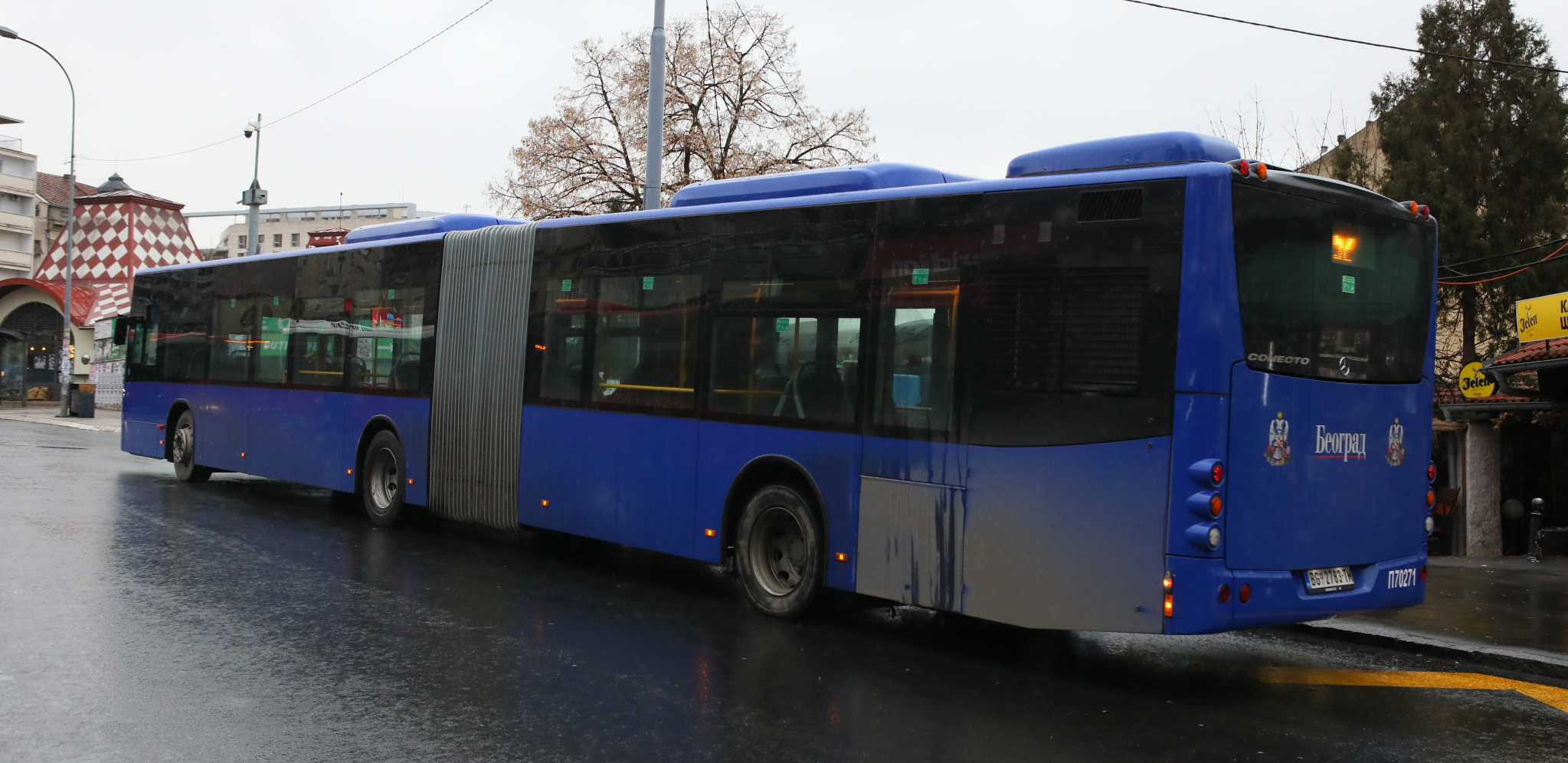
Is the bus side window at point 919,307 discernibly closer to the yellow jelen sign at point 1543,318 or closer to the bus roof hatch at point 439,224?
the bus roof hatch at point 439,224

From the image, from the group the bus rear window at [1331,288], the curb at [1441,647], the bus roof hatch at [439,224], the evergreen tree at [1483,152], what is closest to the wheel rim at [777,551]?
the bus rear window at [1331,288]

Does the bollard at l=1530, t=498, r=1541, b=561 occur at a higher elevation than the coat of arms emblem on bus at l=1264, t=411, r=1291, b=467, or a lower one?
lower

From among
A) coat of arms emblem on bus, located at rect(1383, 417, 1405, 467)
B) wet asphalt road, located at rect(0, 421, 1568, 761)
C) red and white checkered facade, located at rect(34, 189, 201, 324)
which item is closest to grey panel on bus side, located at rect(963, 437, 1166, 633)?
wet asphalt road, located at rect(0, 421, 1568, 761)

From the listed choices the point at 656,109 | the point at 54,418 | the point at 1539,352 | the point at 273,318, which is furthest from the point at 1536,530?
Answer: the point at 54,418

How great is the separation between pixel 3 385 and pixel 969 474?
155ft

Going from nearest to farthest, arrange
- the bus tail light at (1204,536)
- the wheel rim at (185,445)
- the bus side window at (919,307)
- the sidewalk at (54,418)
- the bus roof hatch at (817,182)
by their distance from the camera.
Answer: the bus tail light at (1204,536), the bus side window at (919,307), the bus roof hatch at (817,182), the wheel rim at (185,445), the sidewalk at (54,418)

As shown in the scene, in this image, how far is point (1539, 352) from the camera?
1553 centimetres

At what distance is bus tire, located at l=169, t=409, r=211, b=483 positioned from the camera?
1734 centimetres

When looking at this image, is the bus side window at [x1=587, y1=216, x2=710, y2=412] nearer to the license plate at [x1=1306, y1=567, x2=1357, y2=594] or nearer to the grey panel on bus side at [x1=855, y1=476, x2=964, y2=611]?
the grey panel on bus side at [x1=855, y1=476, x2=964, y2=611]

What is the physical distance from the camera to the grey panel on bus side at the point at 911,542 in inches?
303

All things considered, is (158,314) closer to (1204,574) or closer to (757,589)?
(757,589)

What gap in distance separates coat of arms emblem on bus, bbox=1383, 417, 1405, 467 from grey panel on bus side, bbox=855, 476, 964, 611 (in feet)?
8.55

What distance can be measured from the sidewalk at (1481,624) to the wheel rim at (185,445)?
47.9 feet

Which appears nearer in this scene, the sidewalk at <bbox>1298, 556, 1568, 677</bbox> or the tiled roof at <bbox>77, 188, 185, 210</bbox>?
the sidewalk at <bbox>1298, 556, 1568, 677</bbox>
